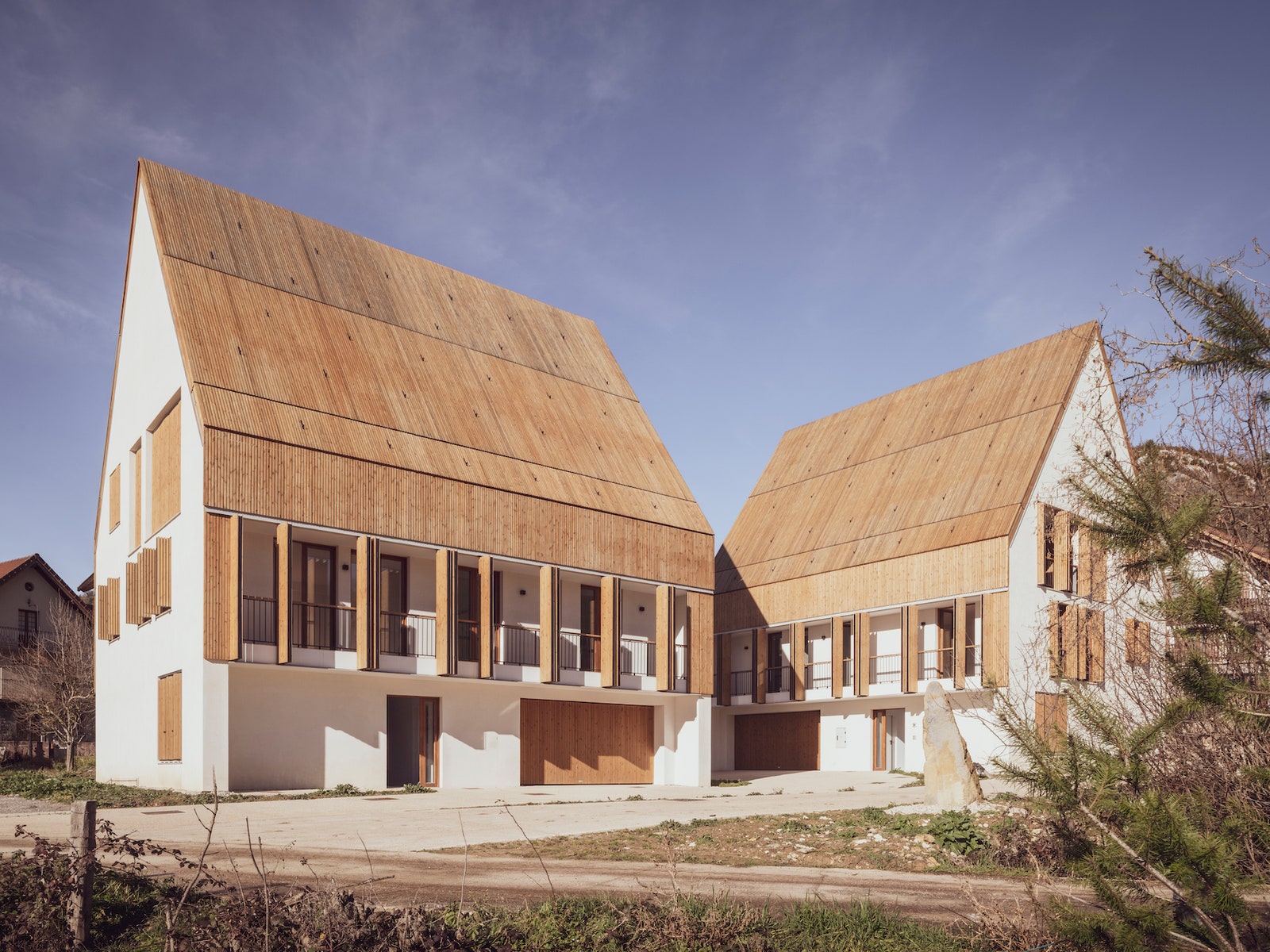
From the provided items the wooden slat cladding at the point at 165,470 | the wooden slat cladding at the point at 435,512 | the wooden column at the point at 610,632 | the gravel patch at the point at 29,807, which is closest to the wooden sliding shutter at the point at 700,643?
the wooden slat cladding at the point at 435,512

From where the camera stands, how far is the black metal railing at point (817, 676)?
35.4 meters

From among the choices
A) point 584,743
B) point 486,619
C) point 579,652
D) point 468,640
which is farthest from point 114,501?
point 584,743

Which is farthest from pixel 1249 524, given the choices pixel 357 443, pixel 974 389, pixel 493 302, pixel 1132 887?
pixel 974 389

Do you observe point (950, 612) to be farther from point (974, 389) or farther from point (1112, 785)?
point (1112, 785)

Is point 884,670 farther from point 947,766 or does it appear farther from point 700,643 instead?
point 947,766

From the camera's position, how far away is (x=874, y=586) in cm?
3309

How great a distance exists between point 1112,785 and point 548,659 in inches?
806

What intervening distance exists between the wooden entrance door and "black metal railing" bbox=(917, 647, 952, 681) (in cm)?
1496

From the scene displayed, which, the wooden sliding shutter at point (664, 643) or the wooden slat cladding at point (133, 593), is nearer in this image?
the wooden slat cladding at point (133, 593)

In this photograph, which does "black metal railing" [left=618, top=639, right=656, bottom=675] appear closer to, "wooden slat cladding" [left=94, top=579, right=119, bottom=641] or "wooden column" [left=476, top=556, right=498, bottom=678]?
"wooden column" [left=476, top=556, right=498, bottom=678]

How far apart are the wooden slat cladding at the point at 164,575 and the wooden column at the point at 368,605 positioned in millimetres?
3873

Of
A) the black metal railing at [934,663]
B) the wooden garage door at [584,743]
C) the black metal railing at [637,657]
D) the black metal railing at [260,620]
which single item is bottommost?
the wooden garage door at [584,743]

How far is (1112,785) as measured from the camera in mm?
4996

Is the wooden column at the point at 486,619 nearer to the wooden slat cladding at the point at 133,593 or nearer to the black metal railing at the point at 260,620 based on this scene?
the black metal railing at the point at 260,620
